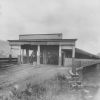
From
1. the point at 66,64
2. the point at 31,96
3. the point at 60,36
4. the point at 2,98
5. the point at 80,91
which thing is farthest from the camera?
the point at 60,36

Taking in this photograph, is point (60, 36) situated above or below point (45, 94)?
above

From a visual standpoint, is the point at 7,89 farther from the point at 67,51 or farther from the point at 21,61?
the point at 67,51

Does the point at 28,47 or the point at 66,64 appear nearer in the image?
the point at 66,64

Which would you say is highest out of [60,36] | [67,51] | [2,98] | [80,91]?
[60,36]

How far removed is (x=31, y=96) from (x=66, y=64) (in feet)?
32.8

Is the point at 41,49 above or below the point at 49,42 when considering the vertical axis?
below

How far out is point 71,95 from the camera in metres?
8.95

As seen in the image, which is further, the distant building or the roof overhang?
the distant building

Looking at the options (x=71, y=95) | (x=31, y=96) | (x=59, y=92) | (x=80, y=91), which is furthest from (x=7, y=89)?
(x=80, y=91)

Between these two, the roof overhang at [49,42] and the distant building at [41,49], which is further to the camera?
the distant building at [41,49]

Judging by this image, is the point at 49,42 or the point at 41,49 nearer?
the point at 49,42

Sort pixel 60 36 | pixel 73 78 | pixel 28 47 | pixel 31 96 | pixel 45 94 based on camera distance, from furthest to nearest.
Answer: pixel 28 47
pixel 60 36
pixel 73 78
pixel 45 94
pixel 31 96

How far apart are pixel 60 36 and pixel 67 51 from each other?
4.75 m

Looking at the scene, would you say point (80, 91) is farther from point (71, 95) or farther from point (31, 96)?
point (31, 96)
